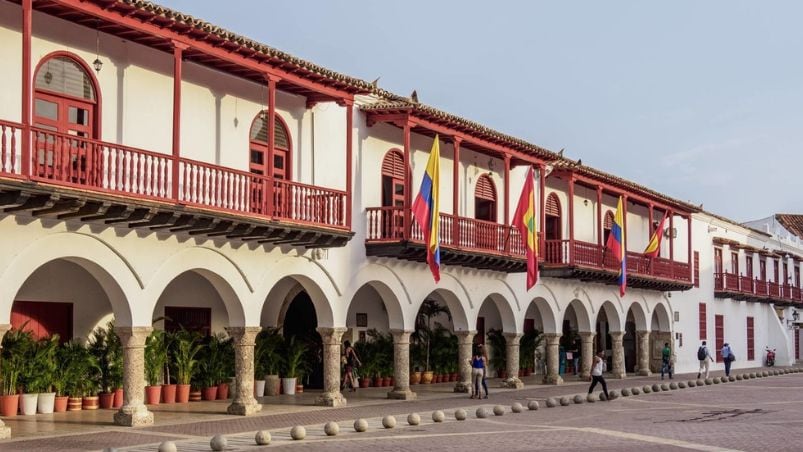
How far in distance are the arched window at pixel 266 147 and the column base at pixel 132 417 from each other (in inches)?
226

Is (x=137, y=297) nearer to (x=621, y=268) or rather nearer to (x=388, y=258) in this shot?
(x=388, y=258)

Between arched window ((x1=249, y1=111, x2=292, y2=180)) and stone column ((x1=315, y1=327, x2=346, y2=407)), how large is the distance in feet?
12.1

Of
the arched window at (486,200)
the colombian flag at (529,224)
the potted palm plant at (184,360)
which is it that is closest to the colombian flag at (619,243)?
the arched window at (486,200)

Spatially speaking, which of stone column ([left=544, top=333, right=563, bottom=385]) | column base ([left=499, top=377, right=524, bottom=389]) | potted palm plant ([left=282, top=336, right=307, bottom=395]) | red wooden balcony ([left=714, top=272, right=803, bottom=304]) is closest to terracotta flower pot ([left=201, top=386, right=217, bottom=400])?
potted palm plant ([left=282, top=336, right=307, bottom=395])

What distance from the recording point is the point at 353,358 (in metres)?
28.8

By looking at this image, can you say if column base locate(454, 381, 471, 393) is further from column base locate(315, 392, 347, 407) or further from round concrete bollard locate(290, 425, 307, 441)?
round concrete bollard locate(290, 425, 307, 441)

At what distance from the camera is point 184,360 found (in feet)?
78.2

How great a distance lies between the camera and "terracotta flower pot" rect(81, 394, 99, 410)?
72.7ft

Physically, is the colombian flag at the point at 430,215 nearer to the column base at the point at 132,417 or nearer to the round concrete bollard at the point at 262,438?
the column base at the point at 132,417

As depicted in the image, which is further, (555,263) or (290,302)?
(555,263)

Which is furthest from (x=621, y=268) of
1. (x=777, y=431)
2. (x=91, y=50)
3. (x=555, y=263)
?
(x=91, y=50)

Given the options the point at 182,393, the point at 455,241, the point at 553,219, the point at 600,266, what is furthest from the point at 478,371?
the point at 553,219

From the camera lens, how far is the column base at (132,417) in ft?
62.5

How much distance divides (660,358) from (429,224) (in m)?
20.3
